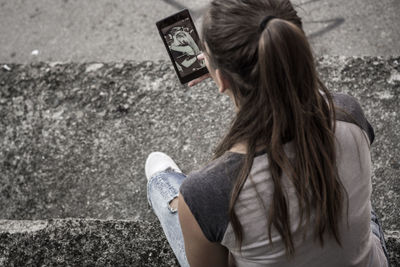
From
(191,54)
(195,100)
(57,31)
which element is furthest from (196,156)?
(57,31)

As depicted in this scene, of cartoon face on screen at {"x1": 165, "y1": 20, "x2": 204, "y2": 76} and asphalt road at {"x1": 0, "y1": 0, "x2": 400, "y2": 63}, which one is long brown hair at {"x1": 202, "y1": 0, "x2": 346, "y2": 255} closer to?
cartoon face on screen at {"x1": 165, "y1": 20, "x2": 204, "y2": 76}

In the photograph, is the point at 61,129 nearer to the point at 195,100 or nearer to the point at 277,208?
the point at 195,100

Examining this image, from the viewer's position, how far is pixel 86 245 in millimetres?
1789

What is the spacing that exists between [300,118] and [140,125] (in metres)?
1.61

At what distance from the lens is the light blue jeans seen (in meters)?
1.57

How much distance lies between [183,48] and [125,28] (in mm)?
1450

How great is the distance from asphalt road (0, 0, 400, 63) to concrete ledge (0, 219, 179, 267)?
4.64 ft

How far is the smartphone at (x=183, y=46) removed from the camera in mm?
1779

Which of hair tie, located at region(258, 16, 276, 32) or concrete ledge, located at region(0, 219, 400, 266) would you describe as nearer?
hair tie, located at region(258, 16, 276, 32)

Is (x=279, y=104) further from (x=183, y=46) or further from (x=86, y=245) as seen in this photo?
(x=86, y=245)

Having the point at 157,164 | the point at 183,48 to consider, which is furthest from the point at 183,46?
the point at 157,164

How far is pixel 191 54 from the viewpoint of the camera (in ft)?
5.92

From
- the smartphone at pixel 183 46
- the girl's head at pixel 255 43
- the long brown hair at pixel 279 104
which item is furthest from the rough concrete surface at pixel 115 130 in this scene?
the girl's head at pixel 255 43

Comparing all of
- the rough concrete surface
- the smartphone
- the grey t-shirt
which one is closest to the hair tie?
the grey t-shirt
